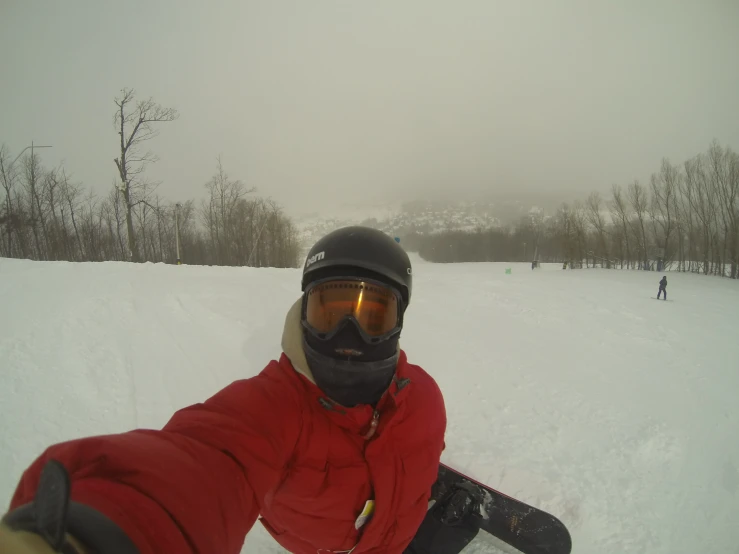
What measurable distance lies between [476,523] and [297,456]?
2.16 metres

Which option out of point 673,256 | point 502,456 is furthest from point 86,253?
point 673,256

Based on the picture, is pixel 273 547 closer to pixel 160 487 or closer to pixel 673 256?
pixel 160 487

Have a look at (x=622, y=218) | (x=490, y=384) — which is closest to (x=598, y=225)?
(x=622, y=218)

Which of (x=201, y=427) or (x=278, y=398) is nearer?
(x=201, y=427)

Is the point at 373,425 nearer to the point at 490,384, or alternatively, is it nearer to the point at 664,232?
the point at 490,384

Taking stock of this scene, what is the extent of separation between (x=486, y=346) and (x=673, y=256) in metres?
41.7

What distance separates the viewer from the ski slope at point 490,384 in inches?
165

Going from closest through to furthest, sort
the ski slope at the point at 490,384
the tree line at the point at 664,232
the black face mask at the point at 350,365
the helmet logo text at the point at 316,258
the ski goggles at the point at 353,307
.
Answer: the black face mask at the point at 350,365
the ski goggles at the point at 353,307
the helmet logo text at the point at 316,258
the ski slope at the point at 490,384
the tree line at the point at 664,232

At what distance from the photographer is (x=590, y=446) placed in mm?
5496

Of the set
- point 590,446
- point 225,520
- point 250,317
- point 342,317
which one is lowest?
point 590,446

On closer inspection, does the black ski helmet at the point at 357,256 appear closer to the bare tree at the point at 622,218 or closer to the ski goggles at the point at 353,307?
the ski goggles at the point at 353,307

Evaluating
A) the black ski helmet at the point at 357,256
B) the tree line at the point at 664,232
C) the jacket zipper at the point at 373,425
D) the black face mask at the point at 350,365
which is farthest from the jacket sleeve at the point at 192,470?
the tree line at the point at 664,232

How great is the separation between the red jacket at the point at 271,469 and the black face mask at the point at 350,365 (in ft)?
0.19

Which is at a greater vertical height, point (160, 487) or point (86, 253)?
point (86, 253)
